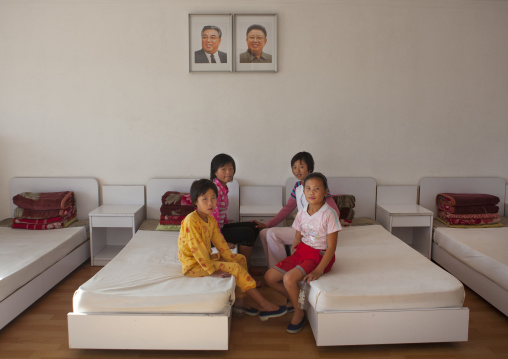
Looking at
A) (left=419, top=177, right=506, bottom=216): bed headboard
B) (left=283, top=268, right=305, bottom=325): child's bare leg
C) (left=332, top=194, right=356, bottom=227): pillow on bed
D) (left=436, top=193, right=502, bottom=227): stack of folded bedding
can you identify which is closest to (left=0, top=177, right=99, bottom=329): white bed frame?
(left=283, top=268, right=305, bottom=325): child's bare leg

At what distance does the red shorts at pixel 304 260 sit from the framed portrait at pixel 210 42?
6.68 ft

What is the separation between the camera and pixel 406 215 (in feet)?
12.1

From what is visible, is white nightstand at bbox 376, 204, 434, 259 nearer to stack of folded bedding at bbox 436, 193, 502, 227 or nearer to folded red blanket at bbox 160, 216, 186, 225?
stack of folded bedding at bbox 436, 193, 502, 227

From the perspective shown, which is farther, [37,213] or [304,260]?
[37,213]

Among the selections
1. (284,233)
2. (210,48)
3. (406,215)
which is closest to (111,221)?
(284,233)

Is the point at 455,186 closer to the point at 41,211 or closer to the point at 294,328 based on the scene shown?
the point at 294,328

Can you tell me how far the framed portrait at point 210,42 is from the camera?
12.6 ft

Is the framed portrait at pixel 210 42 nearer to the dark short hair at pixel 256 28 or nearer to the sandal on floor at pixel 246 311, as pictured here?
the dark short hair at pixel 256 28

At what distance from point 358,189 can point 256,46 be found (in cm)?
175

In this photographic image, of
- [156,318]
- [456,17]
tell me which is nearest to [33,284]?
[156,318]

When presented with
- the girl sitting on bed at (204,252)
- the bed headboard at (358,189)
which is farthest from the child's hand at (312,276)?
the bed headboard at (358,189)

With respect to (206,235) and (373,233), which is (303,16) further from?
(206,235)

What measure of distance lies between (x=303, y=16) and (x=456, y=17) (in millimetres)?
1517

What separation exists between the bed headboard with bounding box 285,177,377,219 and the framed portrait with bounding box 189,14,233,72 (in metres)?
1.37
